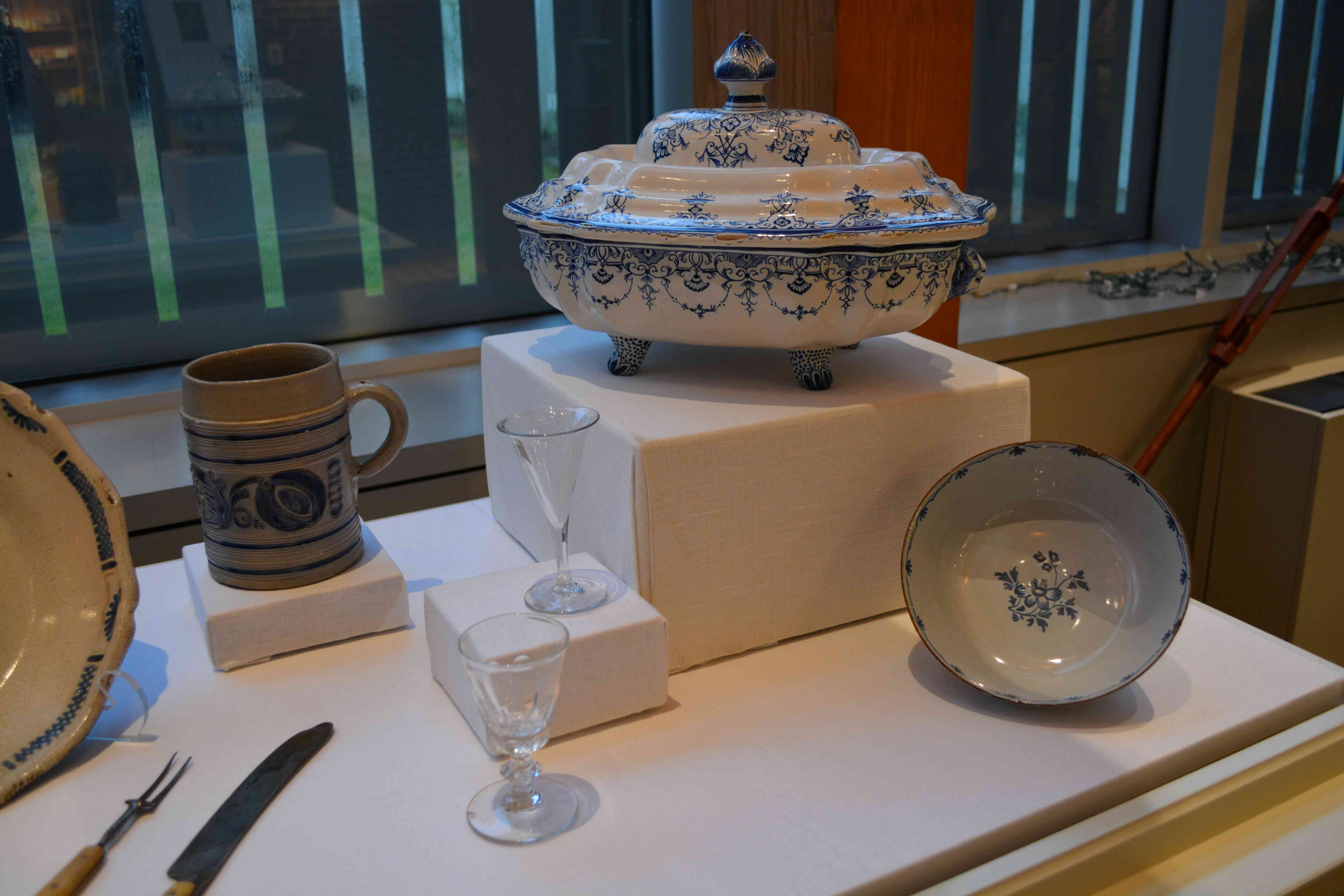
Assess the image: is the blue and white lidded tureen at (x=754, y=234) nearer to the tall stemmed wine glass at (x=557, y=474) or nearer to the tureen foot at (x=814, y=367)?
the tureen foot at (x=814, y=367)

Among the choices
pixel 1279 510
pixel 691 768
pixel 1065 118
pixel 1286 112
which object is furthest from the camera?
pixel 1286 112

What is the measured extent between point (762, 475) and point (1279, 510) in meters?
1.48

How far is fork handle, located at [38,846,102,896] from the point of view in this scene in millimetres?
583

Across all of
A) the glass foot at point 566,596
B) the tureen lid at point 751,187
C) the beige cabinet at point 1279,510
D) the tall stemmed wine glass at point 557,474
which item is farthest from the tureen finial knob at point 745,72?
the beige cabinet at point 1279,510

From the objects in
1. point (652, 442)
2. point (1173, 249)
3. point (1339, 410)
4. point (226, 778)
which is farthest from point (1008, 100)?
point (226, 778)

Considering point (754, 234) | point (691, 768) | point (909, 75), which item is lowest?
point (691, 768)

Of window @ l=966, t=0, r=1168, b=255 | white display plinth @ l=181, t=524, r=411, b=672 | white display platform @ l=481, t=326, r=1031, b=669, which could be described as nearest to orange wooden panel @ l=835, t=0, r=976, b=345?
white display platform @ l=481, t=326, r=1031, b=669

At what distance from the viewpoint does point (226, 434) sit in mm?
783

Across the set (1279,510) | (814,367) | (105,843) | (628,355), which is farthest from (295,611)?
(1279,510)

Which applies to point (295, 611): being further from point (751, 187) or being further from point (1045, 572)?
point (1045, 572)

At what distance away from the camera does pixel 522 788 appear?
0.66m

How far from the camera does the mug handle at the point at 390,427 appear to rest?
86cm

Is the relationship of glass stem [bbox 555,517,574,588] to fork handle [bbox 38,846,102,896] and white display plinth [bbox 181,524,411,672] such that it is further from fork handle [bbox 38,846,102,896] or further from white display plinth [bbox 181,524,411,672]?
fork handle [bbox 38,846,102,896]

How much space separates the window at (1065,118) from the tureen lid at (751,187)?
1448 mm
